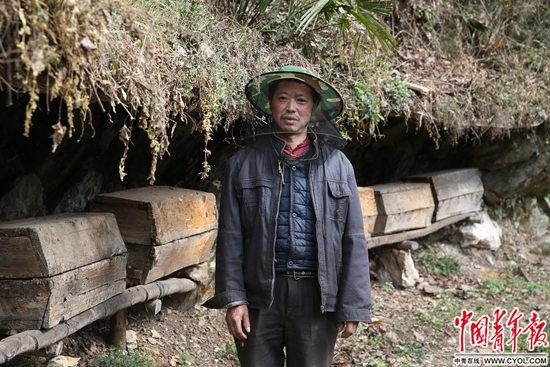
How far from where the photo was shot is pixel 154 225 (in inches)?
164

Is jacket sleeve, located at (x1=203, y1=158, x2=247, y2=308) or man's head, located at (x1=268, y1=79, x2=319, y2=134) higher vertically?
man's head, located at (x1=268, y1=79, x2=319, y2=134)

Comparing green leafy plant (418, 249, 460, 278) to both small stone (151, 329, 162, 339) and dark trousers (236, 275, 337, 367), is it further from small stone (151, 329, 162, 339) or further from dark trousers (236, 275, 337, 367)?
dark trousers (236, 275, 337, 367)

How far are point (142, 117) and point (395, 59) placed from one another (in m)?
4.10

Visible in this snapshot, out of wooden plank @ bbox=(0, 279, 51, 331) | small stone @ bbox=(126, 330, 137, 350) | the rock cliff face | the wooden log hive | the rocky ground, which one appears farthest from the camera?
the wooden log hive

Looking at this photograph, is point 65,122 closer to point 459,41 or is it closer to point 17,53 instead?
point 17,53

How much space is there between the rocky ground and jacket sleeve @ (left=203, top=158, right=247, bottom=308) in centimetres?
134

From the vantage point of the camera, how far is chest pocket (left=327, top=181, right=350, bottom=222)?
11.1 feet

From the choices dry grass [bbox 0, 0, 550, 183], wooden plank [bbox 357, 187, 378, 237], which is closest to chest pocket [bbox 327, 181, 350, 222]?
dry grass [bbox 0, 0, 550, 183]

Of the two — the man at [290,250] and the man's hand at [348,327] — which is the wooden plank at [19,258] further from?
the man's hand at [348,327]

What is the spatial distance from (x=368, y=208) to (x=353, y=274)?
341 centimetres

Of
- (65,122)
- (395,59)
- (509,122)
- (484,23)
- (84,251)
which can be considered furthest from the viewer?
(484,23)

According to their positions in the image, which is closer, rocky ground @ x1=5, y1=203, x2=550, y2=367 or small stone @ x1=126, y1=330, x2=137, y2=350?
small stone @ x1=126, y1=330, x2=137, y2=350

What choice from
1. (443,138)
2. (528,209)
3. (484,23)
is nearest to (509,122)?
(443,138)

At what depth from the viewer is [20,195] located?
418cm
